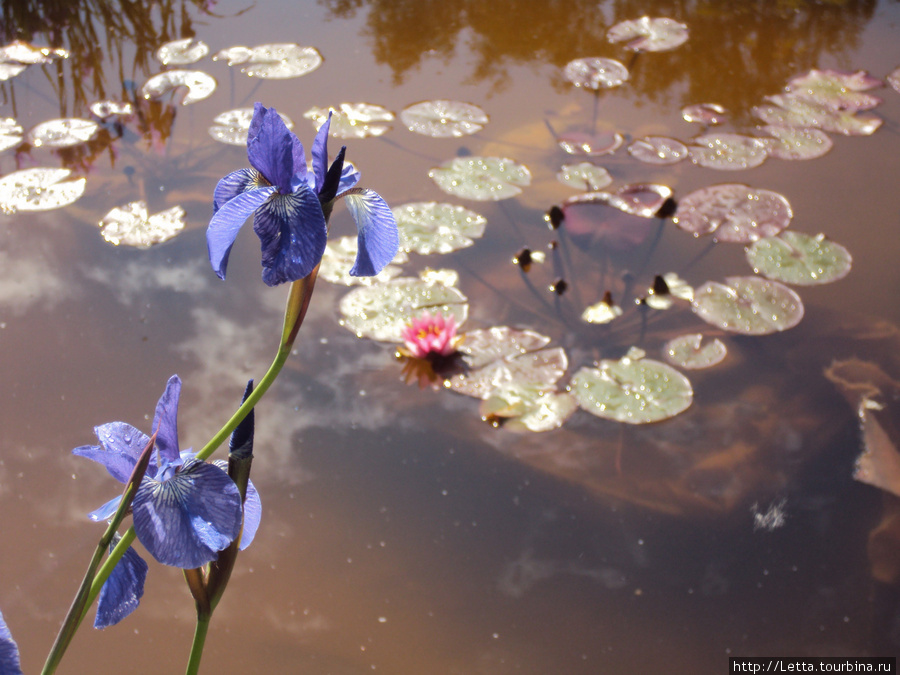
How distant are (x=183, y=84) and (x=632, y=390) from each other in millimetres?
1881

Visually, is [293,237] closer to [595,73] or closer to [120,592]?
[120,592]

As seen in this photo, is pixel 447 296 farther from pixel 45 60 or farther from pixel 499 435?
pixel 45 60

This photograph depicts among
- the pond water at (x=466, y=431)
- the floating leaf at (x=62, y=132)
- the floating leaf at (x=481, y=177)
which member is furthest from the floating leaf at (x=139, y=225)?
the floating leaf at (x=481, y=177)

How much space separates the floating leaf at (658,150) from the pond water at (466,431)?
3cm

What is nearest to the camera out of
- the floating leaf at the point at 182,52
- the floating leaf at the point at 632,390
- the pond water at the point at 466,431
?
the pond water at the point at 466,431

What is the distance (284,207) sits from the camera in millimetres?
462

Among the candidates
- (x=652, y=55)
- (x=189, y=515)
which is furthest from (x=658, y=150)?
(x=189, y=515)

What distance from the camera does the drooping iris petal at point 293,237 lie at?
441 millimetres

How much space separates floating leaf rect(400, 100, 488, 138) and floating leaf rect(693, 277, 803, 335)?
37.3 inches

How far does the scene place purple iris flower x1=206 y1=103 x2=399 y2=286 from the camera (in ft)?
1.46

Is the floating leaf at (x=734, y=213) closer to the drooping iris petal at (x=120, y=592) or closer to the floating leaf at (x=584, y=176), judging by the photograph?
the floating leaf at (x=584, y=176)

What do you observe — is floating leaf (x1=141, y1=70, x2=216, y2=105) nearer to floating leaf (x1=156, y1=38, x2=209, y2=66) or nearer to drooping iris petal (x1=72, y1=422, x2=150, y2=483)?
floating leaf (x1=156, y1=38, x2=209, y2=66)

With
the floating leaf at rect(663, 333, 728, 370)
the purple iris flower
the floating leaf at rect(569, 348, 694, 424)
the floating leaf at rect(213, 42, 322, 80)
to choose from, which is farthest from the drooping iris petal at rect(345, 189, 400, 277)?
the floating leaf at rect(213, 42, 322, 80)

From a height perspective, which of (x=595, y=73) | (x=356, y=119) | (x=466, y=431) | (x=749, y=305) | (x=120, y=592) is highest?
(x=120, y=592)
